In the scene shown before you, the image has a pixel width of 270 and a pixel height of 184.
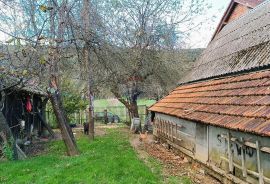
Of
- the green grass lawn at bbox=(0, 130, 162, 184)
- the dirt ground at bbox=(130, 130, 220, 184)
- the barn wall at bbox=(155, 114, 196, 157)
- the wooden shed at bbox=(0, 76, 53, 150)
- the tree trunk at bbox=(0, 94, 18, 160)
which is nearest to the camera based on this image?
the green grass lawn at bbox=(0, 130, 162, 184)

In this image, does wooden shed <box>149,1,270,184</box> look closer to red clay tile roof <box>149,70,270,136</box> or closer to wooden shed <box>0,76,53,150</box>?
red clay tile roof <box>149,70,270,136</box>

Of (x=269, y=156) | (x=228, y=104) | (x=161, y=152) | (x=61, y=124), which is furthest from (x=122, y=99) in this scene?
(x=269, y=156)

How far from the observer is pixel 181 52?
2867 centimetres

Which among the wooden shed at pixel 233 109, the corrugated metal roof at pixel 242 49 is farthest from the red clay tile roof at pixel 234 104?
the corrugated metal roof at pixel 242 49

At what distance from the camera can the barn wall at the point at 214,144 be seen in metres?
7.98

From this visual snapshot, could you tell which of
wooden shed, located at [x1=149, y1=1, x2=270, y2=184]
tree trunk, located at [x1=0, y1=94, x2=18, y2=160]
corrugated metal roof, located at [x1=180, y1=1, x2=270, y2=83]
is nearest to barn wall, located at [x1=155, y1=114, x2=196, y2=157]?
wooden shed, located at [x1=149, y1=1, x2=270, y2=184]

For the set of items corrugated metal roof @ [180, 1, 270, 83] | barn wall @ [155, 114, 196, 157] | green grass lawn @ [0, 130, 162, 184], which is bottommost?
green grass lawn @ [0, 130, 162, 184]

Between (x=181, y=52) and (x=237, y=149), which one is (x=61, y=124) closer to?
(x=237, y=149)

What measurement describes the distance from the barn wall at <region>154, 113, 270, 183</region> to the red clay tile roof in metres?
0.32

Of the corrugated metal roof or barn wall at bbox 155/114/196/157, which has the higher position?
the corrugated metal roof

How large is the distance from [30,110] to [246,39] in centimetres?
1376

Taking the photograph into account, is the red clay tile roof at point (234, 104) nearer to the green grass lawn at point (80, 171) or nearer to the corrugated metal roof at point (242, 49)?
the corrugated metal roof at point (242, 49)

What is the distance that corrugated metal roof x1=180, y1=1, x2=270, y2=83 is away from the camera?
11297 millimetres

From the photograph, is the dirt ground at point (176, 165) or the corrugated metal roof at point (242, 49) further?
the corrugated metal roof at point (242, 49)
